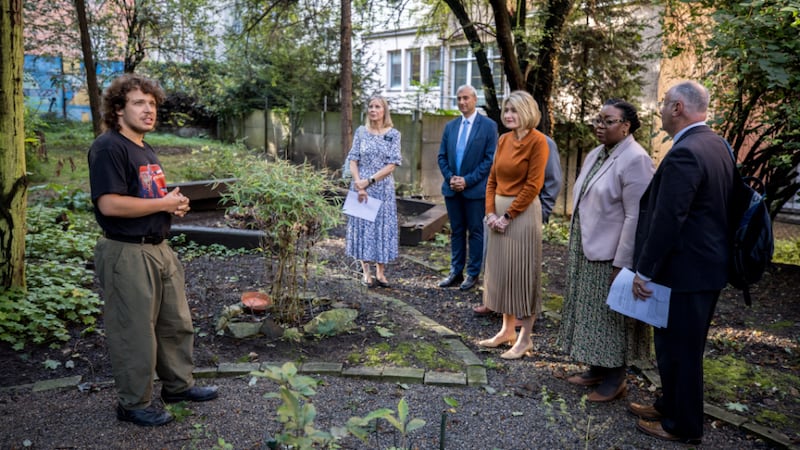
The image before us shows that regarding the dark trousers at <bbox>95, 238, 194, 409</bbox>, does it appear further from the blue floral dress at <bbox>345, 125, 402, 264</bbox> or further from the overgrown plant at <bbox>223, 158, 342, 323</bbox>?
Answer: the blue floral dress at <bbox>345, 125, 402, 264</bbox>

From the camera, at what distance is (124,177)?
339 centimetres

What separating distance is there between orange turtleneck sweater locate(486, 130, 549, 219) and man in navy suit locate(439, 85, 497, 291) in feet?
4.80

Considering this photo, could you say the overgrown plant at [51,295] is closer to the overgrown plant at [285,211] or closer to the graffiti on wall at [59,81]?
the overgrown plant at [285,211]

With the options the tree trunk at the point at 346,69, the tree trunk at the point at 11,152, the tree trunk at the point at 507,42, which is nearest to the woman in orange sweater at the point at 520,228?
the tree trunk at the point at 11,152

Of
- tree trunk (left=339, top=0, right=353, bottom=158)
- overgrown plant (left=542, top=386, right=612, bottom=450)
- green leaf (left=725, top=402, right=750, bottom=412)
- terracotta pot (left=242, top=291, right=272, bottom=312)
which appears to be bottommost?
green leaf (left=725, top=402, right=750, bottom=412)

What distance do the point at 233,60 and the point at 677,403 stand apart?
17.9m

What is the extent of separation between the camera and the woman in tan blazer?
12.8ft

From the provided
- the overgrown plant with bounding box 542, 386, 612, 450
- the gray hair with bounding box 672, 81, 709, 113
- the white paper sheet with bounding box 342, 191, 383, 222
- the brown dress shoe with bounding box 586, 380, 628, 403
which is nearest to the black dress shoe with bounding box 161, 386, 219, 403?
the overgrown plant with bounding box 542, 386, 612, 450

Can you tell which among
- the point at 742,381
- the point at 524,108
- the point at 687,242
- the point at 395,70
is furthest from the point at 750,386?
the point at 395,70

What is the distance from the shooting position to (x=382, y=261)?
22.0 feet

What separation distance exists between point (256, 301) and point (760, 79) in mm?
5475

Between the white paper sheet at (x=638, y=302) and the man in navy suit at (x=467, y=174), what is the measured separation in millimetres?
3009

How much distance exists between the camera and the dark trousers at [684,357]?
3.47 m

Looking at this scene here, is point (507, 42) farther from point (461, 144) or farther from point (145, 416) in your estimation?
point (145, 416)
